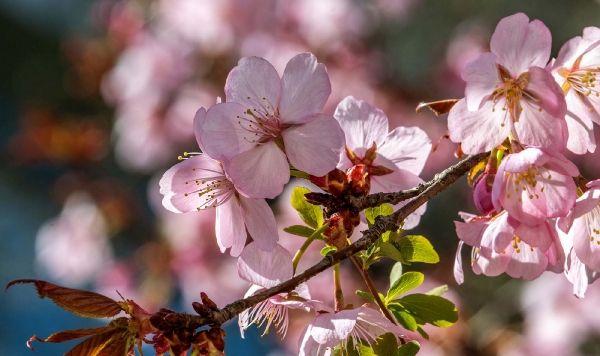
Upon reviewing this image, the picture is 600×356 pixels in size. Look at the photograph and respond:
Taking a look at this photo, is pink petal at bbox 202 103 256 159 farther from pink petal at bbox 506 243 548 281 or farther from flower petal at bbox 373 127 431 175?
pink petal at bbox 506 243 548 281

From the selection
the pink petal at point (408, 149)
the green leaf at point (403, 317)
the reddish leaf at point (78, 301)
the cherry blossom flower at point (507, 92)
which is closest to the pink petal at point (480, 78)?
the cherry blossom flower at point (507, 92)

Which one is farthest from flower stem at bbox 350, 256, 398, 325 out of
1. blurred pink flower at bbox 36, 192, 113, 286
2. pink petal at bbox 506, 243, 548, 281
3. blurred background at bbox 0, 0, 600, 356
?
blurred pink flower at bbox 36, 192, 113, 286

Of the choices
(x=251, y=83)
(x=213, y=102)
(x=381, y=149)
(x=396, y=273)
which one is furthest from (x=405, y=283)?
(x=213, y=102)

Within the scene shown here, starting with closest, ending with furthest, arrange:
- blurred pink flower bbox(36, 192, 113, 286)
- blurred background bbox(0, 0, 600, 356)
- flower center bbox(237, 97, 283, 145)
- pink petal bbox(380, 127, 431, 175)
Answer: flower center bbox(237, 97, 283, 145) → pink petal bbox(380, 127, 431, 175) → blurred background bbox(0, 0, 600, 356) → blurred pink flower bbox(36, 192, 113, 286)

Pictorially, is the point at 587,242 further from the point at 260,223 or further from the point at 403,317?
the point at 260,223

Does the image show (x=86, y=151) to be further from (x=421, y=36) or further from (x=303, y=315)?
(x=421, y=36)

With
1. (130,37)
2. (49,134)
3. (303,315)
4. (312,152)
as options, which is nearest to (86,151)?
(49,134)

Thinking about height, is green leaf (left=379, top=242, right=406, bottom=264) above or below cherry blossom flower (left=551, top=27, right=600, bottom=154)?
below
